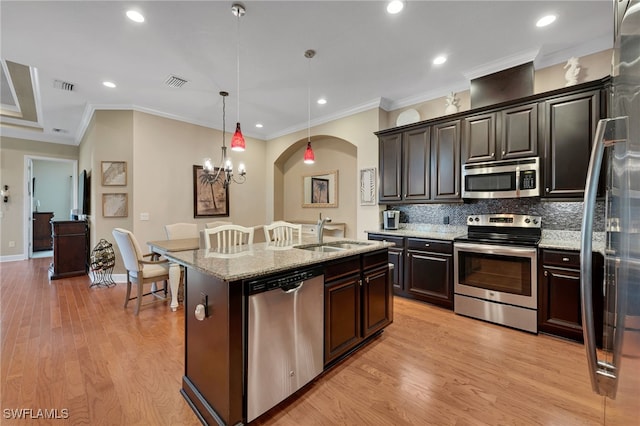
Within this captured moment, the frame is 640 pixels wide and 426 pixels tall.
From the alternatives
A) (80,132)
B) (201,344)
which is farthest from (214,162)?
(201,344)

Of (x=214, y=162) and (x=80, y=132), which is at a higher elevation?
(x=80, y=132)

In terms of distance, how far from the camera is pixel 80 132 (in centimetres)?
603

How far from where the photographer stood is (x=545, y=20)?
250cm

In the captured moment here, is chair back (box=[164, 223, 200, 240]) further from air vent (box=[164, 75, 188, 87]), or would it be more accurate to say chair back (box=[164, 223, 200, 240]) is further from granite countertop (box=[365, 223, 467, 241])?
granite countertop (box=[365, 223, 467, 241])

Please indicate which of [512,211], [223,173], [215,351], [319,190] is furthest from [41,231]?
[512,211]

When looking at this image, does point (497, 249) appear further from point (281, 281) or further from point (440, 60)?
point (281, 281)

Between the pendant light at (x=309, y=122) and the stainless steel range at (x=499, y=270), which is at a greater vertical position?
the pendant light at (x=309, y=122)

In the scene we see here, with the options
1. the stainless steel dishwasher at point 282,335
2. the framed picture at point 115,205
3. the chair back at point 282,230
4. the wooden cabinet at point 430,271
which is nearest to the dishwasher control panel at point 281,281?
the stainless steel dishwasher at point 282,335

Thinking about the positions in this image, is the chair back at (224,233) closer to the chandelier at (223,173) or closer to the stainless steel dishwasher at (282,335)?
the chandelier at (223,173)

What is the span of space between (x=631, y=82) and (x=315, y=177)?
5.30 meters

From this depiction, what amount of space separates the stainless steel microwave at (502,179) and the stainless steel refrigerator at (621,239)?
93.5 inches

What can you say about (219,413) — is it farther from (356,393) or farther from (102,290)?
(102,290)

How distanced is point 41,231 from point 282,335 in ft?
31.3

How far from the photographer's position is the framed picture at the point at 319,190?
5676 mm
